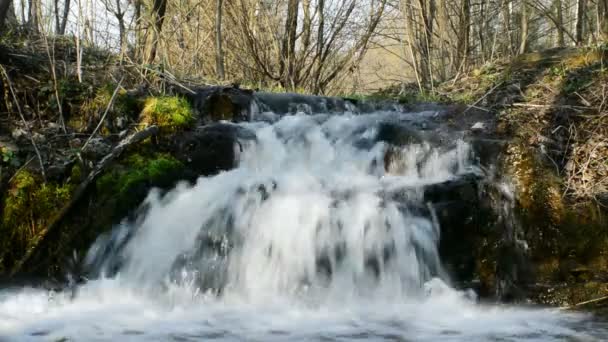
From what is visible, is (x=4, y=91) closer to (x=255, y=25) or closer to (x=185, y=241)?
(x=185, y=241)

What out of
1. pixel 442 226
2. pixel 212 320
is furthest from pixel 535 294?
pixel 212 320

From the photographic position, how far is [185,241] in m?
4.36

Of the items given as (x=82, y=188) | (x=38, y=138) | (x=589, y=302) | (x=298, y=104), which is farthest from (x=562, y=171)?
(x=38, y=138)

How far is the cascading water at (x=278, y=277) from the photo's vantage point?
11.1ft

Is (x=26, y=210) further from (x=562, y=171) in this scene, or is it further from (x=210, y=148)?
(x=562, y=171)

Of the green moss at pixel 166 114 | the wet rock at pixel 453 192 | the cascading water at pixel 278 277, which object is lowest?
the cascading water at pixel 278 277

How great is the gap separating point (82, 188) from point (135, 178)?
0.46m

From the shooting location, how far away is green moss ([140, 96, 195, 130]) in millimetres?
5492

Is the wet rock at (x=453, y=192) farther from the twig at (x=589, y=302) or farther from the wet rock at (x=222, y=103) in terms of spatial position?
the wet rock at (x=222, y=103)

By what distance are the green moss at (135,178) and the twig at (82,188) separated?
85mm

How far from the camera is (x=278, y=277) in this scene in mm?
4086

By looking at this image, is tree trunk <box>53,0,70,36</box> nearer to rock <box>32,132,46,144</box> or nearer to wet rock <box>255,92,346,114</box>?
wet rock <box>255,92,346,114</box>

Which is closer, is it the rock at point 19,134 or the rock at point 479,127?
the rock at point 19,134

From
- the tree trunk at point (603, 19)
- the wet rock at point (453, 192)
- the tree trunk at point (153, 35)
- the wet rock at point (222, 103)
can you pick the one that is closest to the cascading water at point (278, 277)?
the wet rock at point (453, 192)
